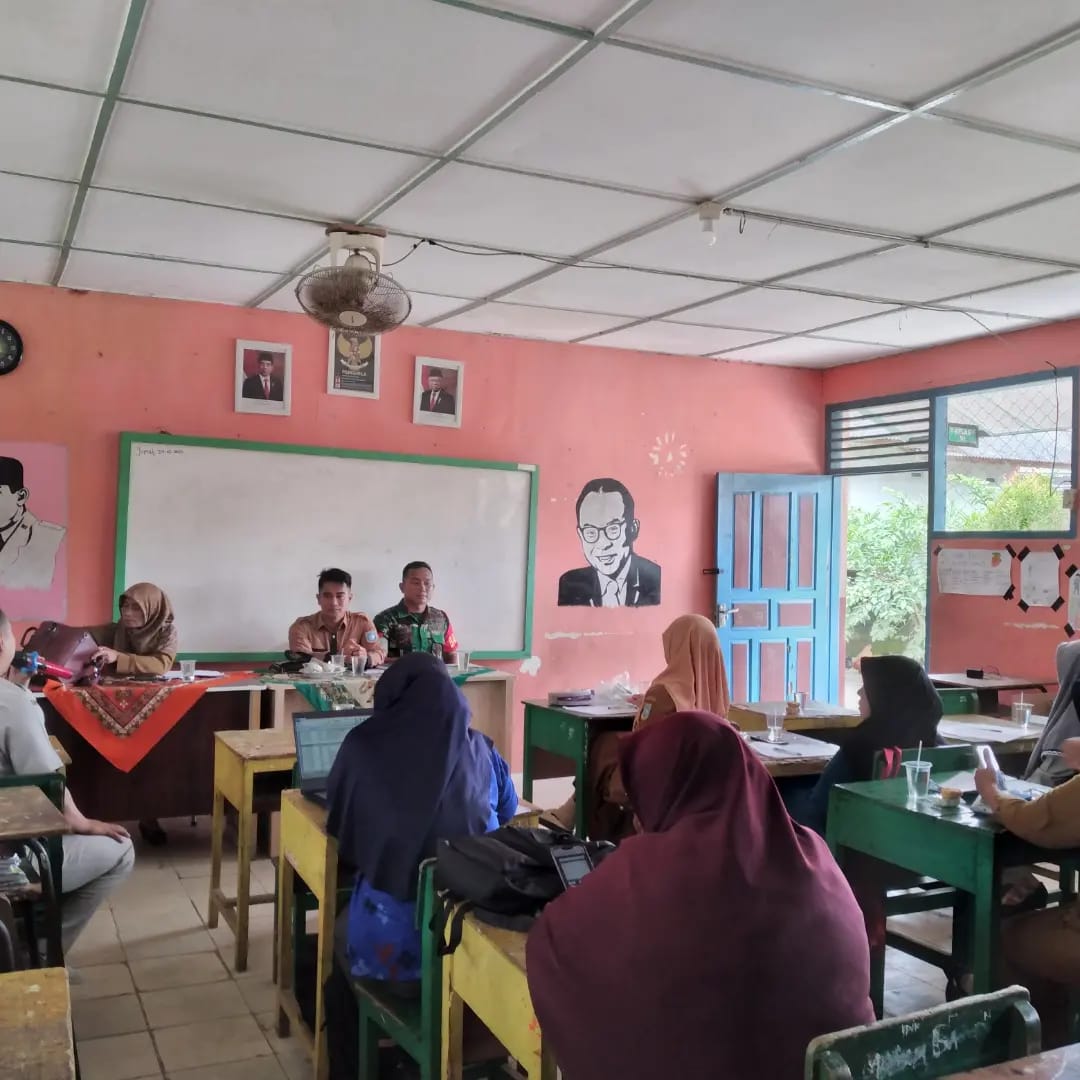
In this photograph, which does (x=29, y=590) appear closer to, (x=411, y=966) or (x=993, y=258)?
(x=411, y=966)

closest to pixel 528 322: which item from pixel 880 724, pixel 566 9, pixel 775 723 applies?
pixel 775 723

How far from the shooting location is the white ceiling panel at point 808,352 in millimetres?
6301

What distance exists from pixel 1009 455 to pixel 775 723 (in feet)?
10.7

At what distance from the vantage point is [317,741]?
2.94m

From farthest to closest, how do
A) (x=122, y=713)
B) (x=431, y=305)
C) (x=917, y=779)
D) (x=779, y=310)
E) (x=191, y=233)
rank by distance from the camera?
(x=431, y=305), (x=779, y=310), (x=122, y=713), (x=191, y=233), (x=917, y=779)

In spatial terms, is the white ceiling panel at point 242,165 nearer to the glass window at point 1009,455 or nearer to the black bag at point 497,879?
the black bag at point 497,879

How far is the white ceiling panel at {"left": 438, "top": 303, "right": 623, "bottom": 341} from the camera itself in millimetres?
5624

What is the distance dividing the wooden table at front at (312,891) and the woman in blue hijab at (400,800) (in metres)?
0.09

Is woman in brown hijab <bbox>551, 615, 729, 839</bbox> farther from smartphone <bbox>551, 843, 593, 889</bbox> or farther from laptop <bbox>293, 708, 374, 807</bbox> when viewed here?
smartphone <bbox>551, 843, 593, 889</bbox>

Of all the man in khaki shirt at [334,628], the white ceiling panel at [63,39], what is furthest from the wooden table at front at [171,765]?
the white ceiling panel at [63,39]

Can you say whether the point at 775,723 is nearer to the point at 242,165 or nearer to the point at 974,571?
the point at 974,571

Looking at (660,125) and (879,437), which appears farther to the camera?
(879,437)

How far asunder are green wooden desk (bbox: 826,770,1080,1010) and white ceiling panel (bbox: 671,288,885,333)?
2.81m

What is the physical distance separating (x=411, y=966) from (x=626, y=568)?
14.7 ft
